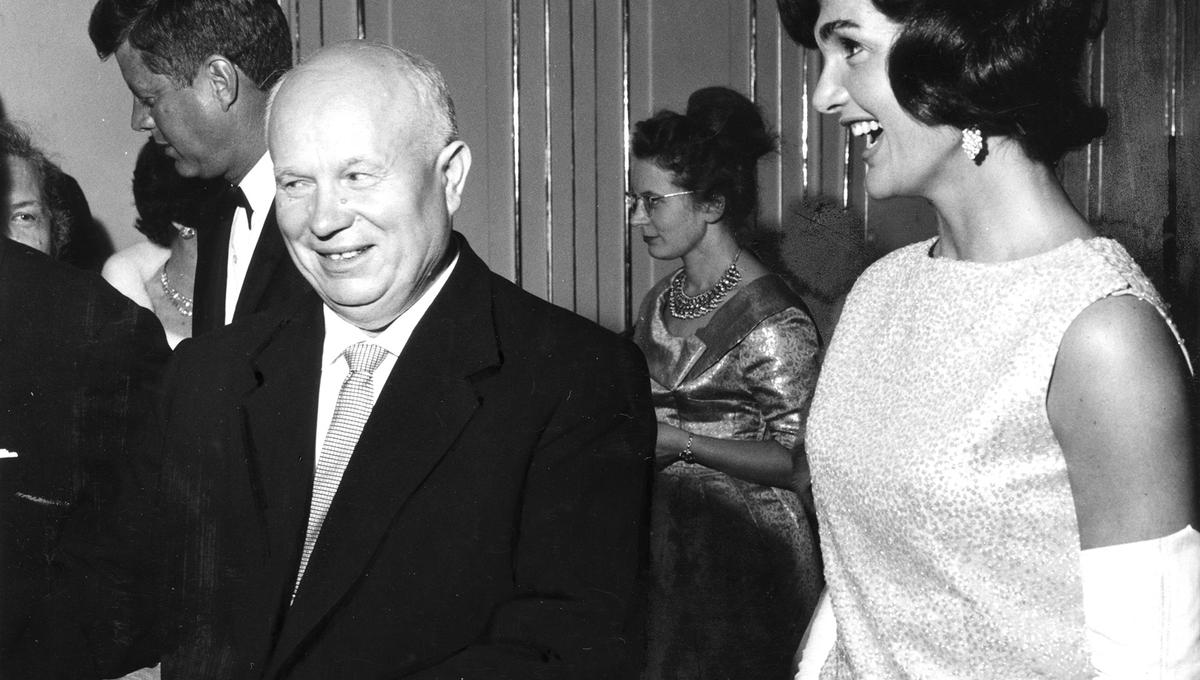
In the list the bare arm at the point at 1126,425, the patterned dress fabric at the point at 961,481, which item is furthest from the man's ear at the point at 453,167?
the bare arm at the point at 1126,425

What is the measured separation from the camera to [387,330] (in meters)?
1.60

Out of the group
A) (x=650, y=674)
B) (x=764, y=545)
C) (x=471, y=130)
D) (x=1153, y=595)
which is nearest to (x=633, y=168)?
(x=471, y=130)

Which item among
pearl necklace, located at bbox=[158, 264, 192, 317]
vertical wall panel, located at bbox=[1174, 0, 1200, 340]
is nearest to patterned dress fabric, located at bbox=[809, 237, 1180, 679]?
vertical wall panel, located at bbox=[1174, 0, 1200, 340]

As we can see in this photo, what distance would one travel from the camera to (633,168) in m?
3.17

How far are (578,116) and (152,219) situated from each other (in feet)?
4.36

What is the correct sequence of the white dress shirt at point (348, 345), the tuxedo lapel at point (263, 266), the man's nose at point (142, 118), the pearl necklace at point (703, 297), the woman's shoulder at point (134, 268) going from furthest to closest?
the woman's shoulder at point (134, 268) → the pearl necklace at point (703, 297) → the man's nose at point (142, 118) → the tuxedo lapel at point (263, 266) → the white dress shirt at point (348, 345)

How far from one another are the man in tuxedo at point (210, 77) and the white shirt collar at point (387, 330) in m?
0.83

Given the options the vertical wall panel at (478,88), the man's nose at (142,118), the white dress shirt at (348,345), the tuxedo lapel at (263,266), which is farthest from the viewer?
the vertical wall panel at (478,88)

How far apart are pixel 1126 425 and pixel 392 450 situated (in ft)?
2.71

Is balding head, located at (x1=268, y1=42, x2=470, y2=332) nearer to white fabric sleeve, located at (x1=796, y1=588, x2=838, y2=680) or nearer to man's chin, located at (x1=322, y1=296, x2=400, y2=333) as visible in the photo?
man's chin, located at (x1=322, y1=296, x2=400, y2=333)

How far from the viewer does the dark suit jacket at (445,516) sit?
144cm

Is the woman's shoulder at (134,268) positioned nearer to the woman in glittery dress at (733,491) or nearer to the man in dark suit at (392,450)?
the woman in glittery dress at (733,491)

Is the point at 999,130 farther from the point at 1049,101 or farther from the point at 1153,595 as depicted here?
the point at 1153,595

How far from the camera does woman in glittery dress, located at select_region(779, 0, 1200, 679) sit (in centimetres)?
117
